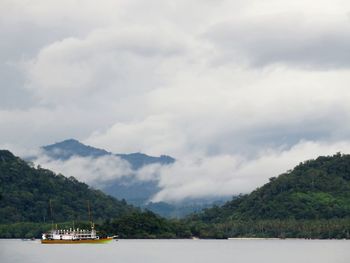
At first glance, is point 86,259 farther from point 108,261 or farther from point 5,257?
point 5,257

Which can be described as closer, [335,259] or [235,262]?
[235,262]

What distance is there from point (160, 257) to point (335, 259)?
38.1 metres

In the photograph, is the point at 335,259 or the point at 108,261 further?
the point at 335,259

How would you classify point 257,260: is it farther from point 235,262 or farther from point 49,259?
point 49,259

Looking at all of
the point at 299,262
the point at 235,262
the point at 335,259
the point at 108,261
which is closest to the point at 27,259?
the point at 108,261

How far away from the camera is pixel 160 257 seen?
16812 cm

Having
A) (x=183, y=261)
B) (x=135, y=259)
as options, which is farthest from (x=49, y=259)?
(x=183, y=261)

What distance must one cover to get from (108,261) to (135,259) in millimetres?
8854

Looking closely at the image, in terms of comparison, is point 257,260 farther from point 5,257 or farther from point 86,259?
point 5,257

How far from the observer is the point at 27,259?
153875mm

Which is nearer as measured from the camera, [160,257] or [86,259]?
[86,259]

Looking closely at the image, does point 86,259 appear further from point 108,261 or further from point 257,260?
point 257,260

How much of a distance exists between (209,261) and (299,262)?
18296 millimetres

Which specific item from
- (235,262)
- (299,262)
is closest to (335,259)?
(299,262)
